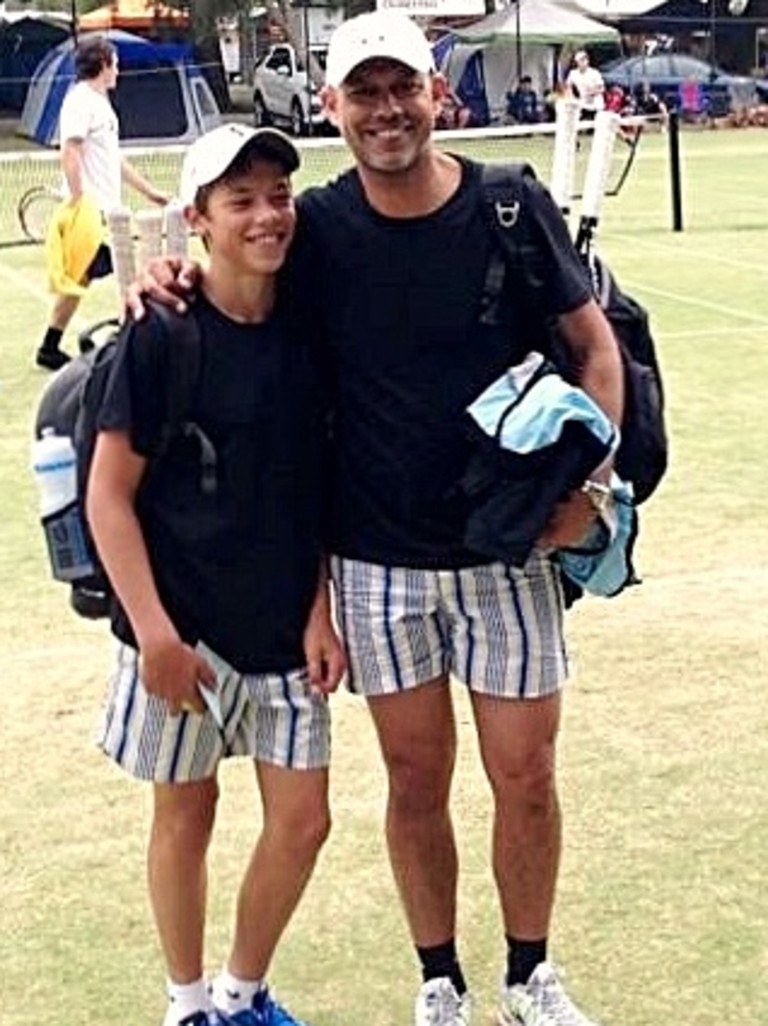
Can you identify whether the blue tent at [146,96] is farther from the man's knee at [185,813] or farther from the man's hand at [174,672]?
the man's hand at [174,672]

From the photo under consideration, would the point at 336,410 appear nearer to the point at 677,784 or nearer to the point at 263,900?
the point at 263,900

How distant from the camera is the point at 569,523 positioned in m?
3.39

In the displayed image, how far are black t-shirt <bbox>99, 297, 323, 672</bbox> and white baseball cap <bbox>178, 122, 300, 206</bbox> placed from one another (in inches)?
8.4

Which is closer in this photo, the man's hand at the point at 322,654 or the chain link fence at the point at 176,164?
the man's hand at the point at 322,654

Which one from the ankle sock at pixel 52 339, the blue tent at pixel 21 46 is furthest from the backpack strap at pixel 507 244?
the blue tent at pixel 21 46

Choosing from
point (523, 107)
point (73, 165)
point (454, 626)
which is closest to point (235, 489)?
point (454, 626)

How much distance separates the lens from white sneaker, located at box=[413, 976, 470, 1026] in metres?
3.68

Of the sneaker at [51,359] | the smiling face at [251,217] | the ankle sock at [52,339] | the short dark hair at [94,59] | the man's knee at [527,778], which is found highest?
the smiling face at [251,217]

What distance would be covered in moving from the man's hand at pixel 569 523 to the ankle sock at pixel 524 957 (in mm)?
772

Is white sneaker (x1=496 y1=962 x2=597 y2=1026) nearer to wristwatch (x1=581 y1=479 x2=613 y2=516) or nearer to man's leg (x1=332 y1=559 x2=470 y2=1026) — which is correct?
man's leg (x1=332 y1=559 x2=470 y2=1026)

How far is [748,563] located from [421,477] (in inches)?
143

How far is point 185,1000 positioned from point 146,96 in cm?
3231

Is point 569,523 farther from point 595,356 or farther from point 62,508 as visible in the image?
point 62,508

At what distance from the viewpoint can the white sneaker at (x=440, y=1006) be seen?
3680mm
